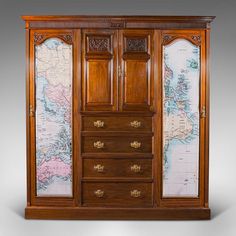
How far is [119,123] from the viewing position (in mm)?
8234

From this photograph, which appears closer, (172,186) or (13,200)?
(172,186)

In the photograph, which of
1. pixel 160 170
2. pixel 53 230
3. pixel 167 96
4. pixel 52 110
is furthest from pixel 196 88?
pixel 53 230

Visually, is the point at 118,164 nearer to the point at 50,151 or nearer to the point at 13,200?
the point at 50,151

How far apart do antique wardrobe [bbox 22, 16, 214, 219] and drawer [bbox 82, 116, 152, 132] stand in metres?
0.01

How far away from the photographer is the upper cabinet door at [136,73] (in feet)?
26.9

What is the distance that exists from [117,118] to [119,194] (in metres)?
0.87

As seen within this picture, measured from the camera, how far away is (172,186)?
8258 mm

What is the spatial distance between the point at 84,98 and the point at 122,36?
824 mm

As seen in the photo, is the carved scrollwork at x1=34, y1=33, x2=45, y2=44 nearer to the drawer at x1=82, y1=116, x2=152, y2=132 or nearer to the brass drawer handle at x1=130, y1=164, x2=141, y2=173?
the drawer at x1=82, y1=116, x2=152, y2=132

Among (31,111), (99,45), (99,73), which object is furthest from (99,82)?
(31,111)

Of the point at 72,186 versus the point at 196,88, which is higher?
the point at 196,88

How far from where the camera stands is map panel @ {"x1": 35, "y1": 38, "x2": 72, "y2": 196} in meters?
8.20

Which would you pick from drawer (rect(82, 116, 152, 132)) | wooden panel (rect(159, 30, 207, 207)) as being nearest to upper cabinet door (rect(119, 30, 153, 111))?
drawer (rect(82, 116, 152, 132))

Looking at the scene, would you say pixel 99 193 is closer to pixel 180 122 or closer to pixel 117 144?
pixel 117 144
